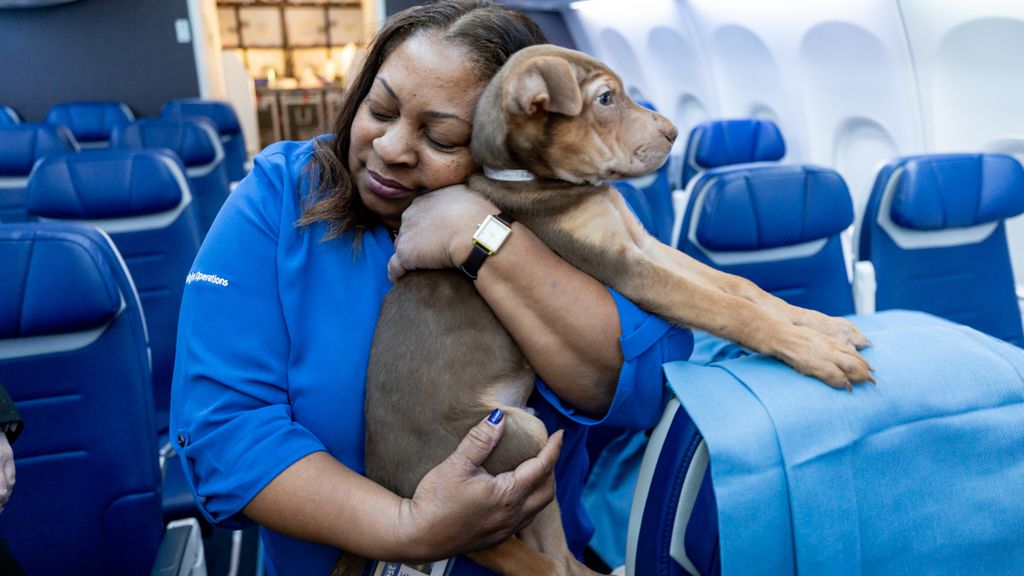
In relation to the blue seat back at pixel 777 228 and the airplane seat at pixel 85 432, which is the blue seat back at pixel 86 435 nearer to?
the airplane seat at pixel 85 432

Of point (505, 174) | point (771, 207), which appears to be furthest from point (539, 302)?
point (771, 207)

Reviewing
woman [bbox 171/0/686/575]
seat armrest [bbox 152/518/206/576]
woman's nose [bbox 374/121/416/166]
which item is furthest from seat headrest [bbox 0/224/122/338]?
woman's nose [bbox 374/121/416/166]

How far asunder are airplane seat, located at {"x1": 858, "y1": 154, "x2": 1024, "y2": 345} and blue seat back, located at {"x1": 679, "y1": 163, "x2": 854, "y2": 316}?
16 cm

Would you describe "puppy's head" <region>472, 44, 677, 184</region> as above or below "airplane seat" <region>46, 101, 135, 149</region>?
above

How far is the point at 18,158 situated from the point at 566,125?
4601mm

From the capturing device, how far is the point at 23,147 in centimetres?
469

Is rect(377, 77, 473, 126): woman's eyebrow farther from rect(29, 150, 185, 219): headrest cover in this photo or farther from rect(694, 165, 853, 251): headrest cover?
rect(29, 150, 185, 219): headrest cover

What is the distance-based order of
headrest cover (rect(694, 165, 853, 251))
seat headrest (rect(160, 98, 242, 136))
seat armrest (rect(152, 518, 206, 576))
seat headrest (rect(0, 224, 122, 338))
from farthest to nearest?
seat headrest (rect(160, 98, 242, 136)) → headrest cover (rect(694, 165, 853, 251)) → seat headrest (rect(0, 224, 122, 338)) → seat armrest (rect(152, 518, 206, 576))

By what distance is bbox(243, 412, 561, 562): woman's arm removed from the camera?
1.12 metres

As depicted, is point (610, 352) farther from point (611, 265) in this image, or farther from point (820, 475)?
point (820, 475)

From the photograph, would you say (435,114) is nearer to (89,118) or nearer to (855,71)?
(855,71)

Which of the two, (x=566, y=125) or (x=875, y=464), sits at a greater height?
(x=566, y=125)

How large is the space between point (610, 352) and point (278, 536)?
69cm

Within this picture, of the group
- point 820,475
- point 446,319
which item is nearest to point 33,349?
point 446,319
